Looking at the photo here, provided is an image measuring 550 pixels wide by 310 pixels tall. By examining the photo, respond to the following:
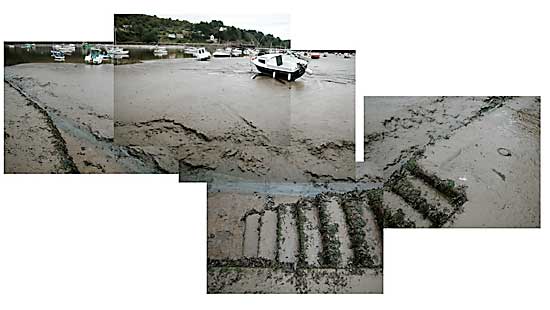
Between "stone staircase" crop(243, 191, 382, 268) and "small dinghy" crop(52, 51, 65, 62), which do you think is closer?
"stone staircase" crop(243, 191, 382, 268)

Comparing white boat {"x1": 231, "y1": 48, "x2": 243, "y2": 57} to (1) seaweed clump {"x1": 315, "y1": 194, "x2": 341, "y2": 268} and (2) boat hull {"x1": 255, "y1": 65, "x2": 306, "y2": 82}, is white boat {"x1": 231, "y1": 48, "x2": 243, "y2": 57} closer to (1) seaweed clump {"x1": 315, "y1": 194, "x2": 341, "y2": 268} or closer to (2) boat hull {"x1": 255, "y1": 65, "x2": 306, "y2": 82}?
(2) boat hull {"x1": 255, "y1": 65, "x2": 306, "y2": 82}

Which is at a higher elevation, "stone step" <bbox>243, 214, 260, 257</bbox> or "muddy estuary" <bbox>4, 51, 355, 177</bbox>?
"muddy estuary" <bbox>4, 51, 355, 177</bbox>

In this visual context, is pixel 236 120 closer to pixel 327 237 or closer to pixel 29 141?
pixel 327 237

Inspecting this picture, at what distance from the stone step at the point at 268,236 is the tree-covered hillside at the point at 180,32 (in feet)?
3.44

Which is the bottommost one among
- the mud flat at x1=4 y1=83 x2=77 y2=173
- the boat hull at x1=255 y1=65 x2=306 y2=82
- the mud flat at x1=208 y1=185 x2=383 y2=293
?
the mud flat at x1=208 y1=185 x2=383 y2=293

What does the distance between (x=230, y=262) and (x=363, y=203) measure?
89cm

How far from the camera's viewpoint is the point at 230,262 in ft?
12.6

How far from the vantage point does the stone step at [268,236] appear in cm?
386

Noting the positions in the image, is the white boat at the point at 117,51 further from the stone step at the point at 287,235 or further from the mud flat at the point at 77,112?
the stone step at the point at 287,235

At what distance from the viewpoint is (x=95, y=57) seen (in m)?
3.90

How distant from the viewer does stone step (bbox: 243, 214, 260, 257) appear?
3854mm

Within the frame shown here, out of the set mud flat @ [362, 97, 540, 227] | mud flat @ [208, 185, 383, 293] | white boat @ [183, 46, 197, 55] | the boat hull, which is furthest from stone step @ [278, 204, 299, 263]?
white boat @ [183, 46, 197, 55]

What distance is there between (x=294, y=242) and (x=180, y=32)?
57.4 inches

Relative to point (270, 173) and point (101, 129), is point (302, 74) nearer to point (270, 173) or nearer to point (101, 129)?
point (270, 173)
